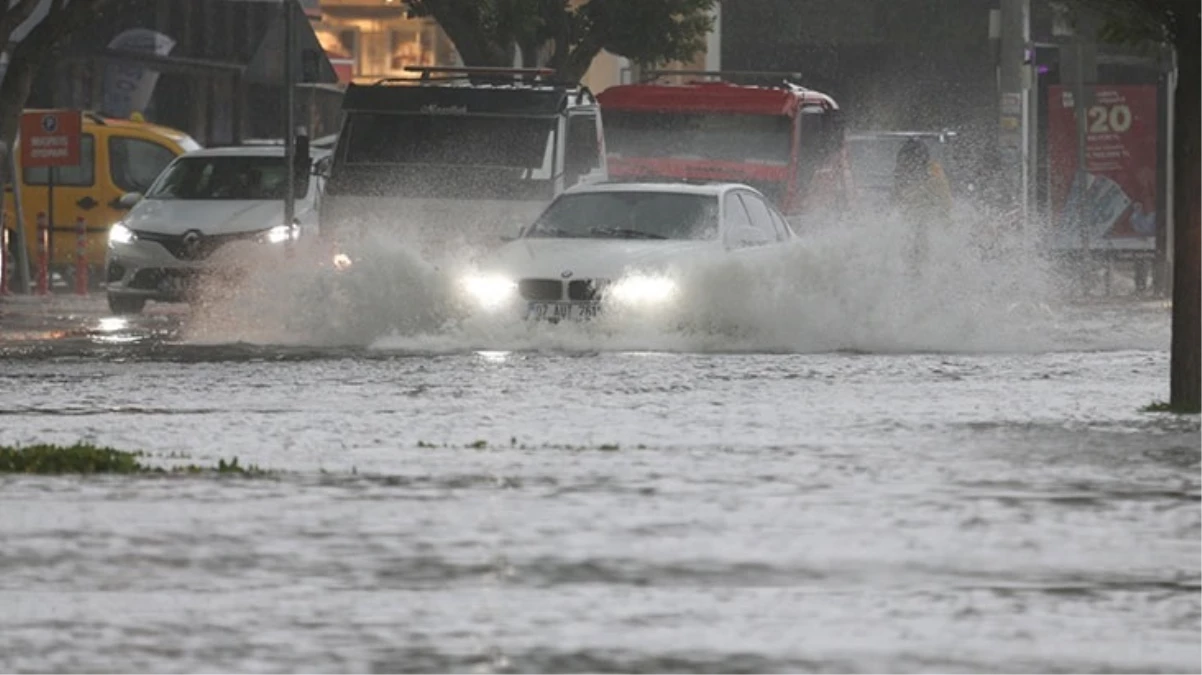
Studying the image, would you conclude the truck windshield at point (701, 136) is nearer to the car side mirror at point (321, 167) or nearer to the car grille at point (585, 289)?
the car side mirror at point (321, 167)

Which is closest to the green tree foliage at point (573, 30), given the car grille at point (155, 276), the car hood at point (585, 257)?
the car grille at point (155, 276)

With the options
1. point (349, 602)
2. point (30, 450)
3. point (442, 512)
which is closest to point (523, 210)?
point (30, 450)

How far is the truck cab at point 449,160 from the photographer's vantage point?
3092 cm

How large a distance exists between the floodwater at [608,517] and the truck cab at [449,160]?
18.2ft

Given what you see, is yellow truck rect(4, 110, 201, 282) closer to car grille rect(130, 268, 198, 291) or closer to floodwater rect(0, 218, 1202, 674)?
car grille rect(130, 268, 198, 291)

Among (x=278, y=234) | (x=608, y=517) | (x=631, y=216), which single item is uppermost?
(x=631, y=216)

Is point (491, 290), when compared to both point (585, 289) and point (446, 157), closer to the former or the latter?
point (585, 289)

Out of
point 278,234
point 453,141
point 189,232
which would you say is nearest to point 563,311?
point 453,141

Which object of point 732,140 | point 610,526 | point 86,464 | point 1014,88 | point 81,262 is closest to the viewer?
point 610,526

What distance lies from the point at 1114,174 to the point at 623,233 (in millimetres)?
16224

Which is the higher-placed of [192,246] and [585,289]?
[192,246]

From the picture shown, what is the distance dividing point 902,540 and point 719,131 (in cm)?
2671

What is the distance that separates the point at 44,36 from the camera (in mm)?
35125

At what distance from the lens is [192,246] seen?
33.9 meters
